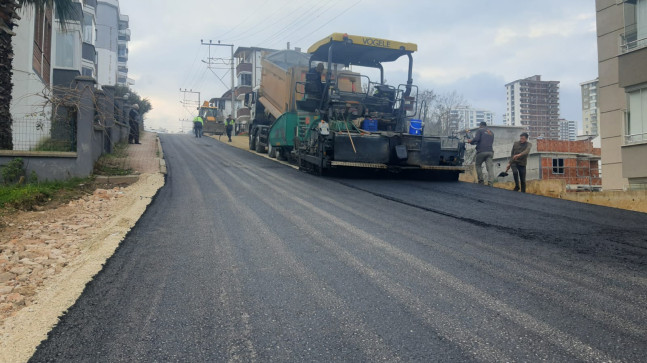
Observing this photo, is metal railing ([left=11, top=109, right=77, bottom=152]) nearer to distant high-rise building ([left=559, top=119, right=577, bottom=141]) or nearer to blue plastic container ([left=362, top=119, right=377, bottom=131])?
blue plastic container ([left=362, top=119, right=377, bottom=131])

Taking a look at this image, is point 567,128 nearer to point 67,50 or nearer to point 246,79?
point 246,79

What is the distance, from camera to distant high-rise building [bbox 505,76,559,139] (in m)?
140

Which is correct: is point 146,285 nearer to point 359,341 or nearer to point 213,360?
point 213,360

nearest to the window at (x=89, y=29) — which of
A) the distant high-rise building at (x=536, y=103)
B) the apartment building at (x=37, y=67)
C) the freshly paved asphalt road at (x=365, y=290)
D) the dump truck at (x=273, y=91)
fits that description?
the apartment building at (x=37, y=67)

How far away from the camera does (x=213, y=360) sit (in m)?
2.82

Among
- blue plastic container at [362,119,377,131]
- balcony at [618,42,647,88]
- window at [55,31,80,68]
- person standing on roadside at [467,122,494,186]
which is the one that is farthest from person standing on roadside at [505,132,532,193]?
window at [55,31,80,68]

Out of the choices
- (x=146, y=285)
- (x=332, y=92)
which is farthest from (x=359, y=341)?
(x=332, y=92)

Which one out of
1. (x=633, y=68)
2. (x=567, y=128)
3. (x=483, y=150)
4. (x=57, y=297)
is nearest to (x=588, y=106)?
(x=567, y=128)

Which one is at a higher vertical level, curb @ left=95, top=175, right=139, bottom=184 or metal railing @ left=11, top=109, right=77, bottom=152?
metal railing @ left=11, top=109, right=77, bottom=152

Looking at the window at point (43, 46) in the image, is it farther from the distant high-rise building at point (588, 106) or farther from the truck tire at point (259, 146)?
the distant high-rise building at point (588, 106)

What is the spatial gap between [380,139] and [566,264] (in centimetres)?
755

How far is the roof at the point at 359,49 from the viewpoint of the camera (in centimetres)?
1270

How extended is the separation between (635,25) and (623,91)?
2.27 m

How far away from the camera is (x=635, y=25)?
53.1 feet
